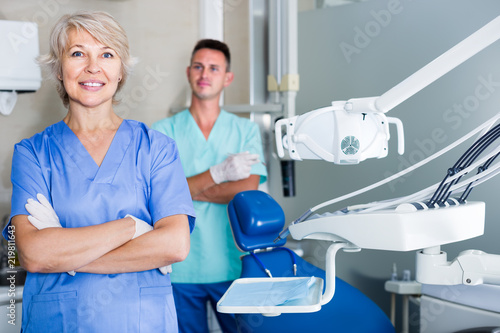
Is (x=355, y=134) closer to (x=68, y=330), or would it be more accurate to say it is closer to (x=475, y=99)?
(x=68, y=330)

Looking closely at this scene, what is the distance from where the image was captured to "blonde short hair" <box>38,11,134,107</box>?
1285mm

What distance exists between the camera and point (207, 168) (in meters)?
2.10

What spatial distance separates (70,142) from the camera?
1.34m

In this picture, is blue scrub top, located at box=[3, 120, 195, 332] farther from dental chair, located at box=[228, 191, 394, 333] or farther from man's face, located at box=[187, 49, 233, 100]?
man's face, located at box=[187, 49, 233, 100]

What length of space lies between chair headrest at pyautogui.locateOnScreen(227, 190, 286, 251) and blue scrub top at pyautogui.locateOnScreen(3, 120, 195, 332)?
0.34 m

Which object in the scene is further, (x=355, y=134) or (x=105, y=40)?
(x=105, y=40)

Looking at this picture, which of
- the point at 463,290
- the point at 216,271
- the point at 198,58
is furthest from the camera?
the point at 198,58

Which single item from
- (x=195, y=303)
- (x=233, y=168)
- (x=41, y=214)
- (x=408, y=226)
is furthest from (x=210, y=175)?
(x=408, y=226)

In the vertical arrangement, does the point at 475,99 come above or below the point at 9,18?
below

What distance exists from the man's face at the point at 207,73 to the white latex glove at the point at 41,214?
1001 mm

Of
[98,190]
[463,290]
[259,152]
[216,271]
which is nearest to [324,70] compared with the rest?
[259,152]

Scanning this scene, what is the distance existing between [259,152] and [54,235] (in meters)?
1.11

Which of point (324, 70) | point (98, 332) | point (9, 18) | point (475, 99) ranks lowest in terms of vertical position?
point (98, 332)

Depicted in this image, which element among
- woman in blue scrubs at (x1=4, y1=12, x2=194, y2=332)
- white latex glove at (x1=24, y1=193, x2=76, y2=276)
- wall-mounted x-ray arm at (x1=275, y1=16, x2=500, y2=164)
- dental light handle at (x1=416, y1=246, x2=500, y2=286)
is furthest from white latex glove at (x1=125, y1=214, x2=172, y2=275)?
dental light handle at (x1=416, y1=246, x2=500, y2=286)
